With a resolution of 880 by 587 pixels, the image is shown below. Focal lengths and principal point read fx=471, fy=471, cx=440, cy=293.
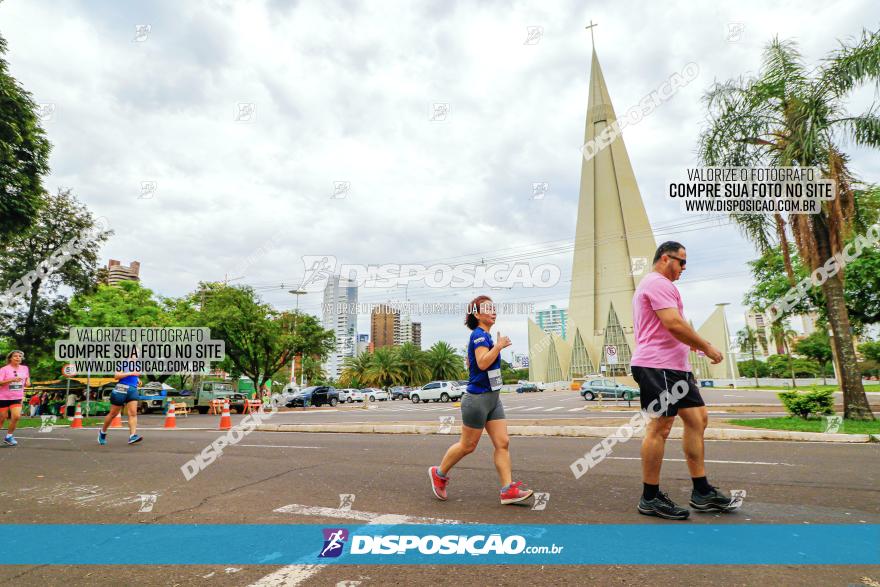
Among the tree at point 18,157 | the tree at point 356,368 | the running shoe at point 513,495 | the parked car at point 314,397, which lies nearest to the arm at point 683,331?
the running shoe at point 513,495

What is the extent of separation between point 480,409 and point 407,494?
116 cm

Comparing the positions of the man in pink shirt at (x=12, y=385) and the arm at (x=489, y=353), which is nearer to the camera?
the arm at (x=489, y=353)

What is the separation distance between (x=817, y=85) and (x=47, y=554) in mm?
14982

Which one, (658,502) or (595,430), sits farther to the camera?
(595,430)

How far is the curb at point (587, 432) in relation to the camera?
26.9 feet

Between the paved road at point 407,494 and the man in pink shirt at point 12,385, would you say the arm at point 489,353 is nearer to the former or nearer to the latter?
the paved road at point 407,494

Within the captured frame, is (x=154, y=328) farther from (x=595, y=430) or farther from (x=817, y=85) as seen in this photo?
(x=817, y=85)

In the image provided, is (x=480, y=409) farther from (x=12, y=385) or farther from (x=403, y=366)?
(x=403, y=366)

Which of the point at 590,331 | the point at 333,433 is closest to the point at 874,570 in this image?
the point at 333,433

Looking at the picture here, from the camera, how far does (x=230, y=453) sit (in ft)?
24.6

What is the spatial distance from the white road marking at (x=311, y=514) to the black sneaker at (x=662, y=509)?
143cm

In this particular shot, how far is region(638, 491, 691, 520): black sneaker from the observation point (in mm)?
3439

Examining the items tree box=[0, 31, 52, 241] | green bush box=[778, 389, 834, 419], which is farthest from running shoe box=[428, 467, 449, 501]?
tree box=[0, 31, 52, 241]

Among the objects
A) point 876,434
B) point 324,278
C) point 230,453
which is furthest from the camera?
point 324,278
